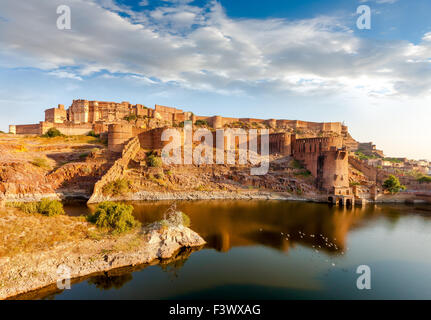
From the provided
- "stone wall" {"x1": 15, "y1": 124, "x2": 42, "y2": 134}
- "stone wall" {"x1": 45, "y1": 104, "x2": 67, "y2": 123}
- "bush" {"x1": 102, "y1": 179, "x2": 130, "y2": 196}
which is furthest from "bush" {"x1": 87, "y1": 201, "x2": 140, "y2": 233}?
"stone wall" {"x1": 45, "y1": 104, "x2": 67, "y2": 123}

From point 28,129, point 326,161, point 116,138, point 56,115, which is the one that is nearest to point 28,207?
point 116,138

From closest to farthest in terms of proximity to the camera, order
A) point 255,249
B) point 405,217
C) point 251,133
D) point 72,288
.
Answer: point 72,288
point 255,249
point 405,217
point 251,133

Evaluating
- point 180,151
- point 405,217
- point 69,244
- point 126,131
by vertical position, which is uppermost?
point 126,131

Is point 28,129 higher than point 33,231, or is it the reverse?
point 28,129

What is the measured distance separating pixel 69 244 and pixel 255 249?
10417 mm

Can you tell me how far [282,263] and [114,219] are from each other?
10.3 metres

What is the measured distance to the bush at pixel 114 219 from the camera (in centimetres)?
1445

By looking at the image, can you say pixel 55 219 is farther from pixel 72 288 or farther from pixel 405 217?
pixel 405 217

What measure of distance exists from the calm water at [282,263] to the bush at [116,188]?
186 inches

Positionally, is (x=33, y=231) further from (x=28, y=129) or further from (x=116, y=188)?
(x=28, y=129)

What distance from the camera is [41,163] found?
30.5 m

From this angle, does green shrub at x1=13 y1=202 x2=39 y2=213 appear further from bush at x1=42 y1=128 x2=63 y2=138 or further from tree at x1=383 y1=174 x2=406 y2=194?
tree at x1=383 y1=174 x2=406 y2=194
